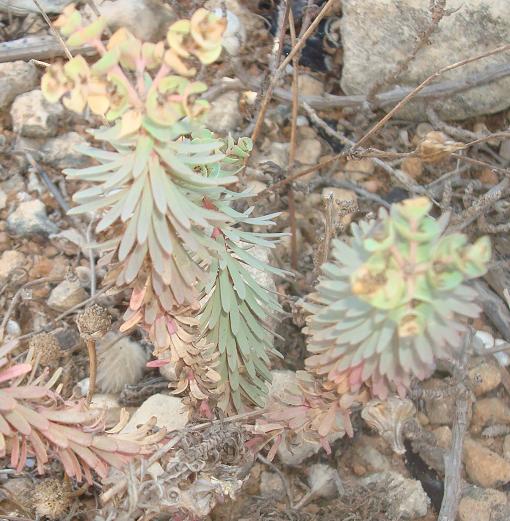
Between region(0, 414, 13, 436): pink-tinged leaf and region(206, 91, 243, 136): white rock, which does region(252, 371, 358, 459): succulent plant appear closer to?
region(0, 414, 13, 436): pink-tinged leaf

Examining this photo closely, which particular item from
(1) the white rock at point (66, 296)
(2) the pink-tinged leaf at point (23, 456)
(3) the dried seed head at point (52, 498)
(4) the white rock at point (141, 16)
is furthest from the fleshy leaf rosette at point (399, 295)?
(4) the white rock at point (141, 16)

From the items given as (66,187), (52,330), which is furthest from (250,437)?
(66,187)

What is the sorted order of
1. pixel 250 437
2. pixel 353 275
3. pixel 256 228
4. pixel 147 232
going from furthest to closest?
1. pixel 256 228
2. pixel 250 437
3. pixel 147 232
4. pixel 353 275

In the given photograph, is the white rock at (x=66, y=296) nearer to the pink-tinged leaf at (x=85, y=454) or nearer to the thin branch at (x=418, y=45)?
the pink-tinged leaf at (x=85, y=454)

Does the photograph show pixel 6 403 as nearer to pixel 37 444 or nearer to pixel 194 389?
pixel 37 444

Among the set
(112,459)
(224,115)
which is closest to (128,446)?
(112,459)

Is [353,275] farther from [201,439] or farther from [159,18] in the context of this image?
[159,18]
